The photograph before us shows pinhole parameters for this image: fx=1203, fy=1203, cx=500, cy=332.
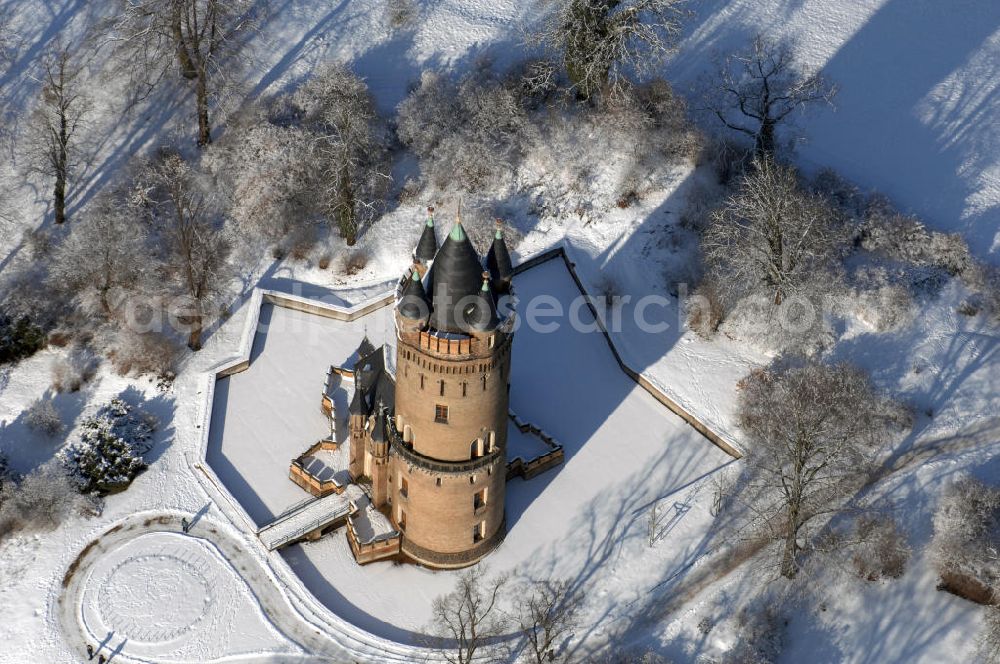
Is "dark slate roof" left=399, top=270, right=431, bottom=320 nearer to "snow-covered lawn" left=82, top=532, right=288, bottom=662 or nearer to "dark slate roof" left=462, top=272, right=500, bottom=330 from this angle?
"dark slate roof" left=462, top=272, right=500, bottom=330

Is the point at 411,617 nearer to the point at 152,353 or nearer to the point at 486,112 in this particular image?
the point at 152,353

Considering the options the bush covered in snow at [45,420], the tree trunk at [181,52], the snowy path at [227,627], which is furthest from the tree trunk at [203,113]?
the snowy path at [227,627]

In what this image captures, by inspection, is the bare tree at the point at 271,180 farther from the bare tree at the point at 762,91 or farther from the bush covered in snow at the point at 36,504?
the bare tree at the point at 762,91

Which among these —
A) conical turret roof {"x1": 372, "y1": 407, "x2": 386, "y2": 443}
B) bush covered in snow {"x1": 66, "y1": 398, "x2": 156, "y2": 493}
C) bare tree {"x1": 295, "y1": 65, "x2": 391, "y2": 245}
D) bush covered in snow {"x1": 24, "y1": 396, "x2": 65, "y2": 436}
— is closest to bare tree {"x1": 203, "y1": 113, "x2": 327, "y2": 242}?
bare tree {"x1": 295, "y1": 65, "x2": 391, "y2": 245}

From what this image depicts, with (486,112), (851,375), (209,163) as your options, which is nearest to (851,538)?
(851,375)

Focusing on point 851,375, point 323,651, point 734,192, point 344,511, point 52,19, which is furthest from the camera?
point 52,19

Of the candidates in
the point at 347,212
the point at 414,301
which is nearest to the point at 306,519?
the point at 414,301

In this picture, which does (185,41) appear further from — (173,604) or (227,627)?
(227,627)
